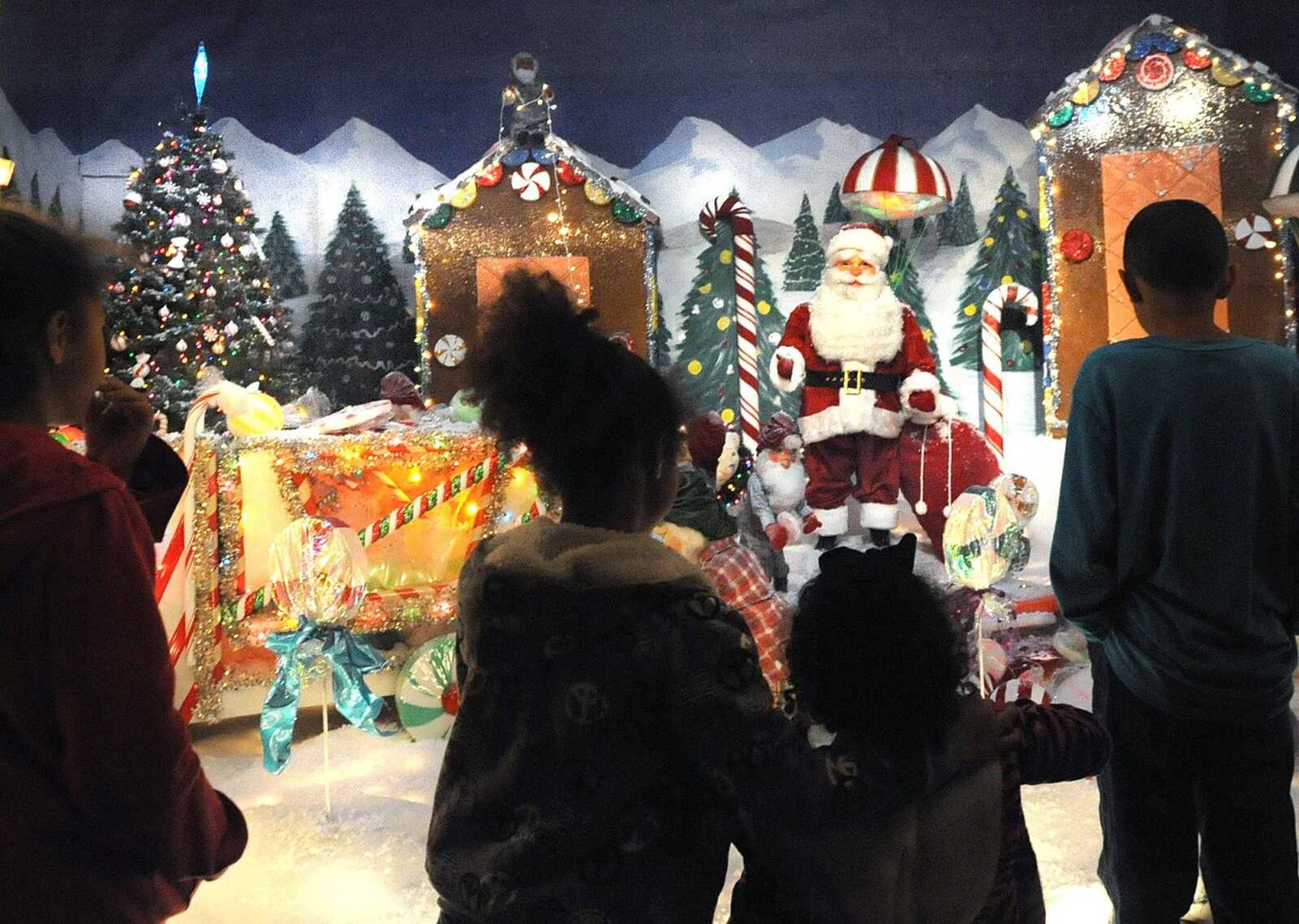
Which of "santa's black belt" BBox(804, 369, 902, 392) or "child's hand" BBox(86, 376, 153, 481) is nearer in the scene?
"child's hand" BBox(86, 376, 153, 481)

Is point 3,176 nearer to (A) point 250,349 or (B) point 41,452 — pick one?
(A) point 250,349

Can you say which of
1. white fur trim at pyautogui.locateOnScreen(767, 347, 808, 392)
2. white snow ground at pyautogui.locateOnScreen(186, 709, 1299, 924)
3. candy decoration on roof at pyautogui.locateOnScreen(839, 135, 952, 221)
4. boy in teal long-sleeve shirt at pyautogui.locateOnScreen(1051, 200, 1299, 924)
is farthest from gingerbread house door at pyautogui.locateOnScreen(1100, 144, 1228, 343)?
boy in teal long-sleeve shirt at pyautogui.locateOnScreen(1051, 200, 1299, 924)

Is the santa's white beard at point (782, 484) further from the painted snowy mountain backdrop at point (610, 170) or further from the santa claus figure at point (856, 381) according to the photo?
the painted snowy mountain backdrop at point (610, 170)

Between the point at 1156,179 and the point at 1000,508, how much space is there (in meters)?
2.83

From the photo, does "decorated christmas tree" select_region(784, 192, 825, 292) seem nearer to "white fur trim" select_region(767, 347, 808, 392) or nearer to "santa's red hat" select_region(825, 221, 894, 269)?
"santa's red hat" select_region(825, 221, 894, 269)

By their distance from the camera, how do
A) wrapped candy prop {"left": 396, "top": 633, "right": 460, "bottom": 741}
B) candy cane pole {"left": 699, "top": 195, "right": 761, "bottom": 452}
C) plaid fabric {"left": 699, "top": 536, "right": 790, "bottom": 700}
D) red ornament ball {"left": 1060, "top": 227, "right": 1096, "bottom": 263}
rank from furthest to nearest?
candy cane pole {"left": 699, "top": 195, "right": 761, "bottom": 452} → red ornament ball {"left": 1060, "top": 227, "right": 1096, "bottom": 263} → wrapped candy prop {"left": 396, "top": 633, "right": 460, "bottom": 741} → plaid fabric {"left": 699, "top": 536, "right": 790, "bottom": 700}

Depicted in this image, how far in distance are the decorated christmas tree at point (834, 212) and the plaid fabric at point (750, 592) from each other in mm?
2936

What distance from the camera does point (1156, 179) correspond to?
5383 millimetres

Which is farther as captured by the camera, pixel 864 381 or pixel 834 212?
pixel 834 212

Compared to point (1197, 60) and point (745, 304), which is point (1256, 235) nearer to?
point (1197, 60)

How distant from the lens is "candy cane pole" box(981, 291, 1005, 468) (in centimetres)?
558

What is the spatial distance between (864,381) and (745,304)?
89cm

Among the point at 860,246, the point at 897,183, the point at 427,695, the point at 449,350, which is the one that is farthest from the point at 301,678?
the point at 897,183

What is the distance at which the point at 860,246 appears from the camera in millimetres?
5082
